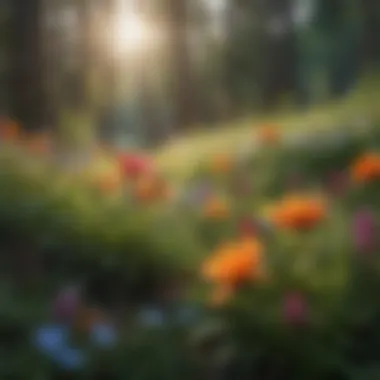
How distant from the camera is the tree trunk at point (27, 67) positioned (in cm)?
127

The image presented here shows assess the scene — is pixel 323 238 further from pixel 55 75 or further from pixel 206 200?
pixel 55 75

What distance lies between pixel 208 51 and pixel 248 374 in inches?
15.3

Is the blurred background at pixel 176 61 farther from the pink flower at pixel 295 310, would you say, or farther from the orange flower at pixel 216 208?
the pink flower at pixel 295 310

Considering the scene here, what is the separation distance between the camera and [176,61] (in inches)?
49.9

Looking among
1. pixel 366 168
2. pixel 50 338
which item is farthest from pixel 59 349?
pixel 366 168

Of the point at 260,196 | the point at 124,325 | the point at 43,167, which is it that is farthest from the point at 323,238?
the point at 43,167

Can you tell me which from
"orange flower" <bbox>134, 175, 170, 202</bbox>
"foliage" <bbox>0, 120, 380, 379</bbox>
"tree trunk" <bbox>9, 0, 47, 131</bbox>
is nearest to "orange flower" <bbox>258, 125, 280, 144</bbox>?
"foliage" <bbox>0, 120, 380, 379</bbox>

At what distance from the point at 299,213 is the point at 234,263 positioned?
10 cm

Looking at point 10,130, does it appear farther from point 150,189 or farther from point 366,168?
point 366,168

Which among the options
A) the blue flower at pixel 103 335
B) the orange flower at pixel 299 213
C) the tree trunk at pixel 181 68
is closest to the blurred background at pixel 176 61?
the tree trunk at pixel 181 68

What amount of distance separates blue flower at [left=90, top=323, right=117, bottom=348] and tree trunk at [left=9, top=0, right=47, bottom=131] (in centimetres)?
26

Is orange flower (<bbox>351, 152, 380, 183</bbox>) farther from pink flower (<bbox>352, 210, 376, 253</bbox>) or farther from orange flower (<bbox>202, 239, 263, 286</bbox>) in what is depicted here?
orange flower (<bbox>202, 239, 263, 286</bbox>)

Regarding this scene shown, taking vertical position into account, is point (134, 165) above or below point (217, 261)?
above

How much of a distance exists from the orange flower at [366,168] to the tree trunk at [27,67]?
14.4 inches
